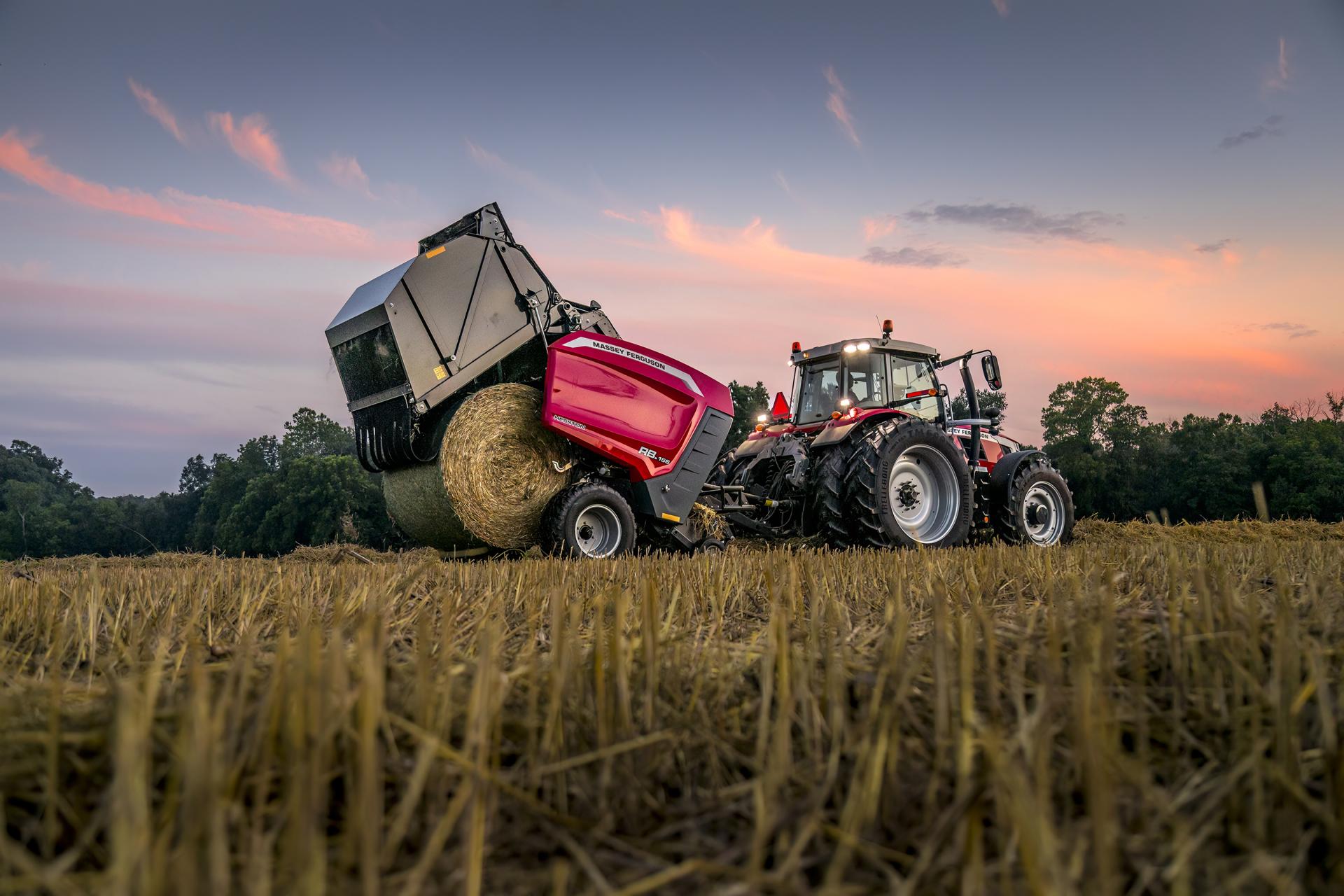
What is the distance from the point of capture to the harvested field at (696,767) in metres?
0.87

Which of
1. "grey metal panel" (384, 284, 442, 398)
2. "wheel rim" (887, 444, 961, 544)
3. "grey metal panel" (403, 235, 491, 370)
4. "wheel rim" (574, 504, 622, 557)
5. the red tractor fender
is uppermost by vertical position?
"grey metal panel" (403, 235, 491, 370)

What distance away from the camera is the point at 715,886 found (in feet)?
3.03

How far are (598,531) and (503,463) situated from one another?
3.17 feet

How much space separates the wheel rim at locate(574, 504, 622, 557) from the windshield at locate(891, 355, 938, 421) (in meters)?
3.75

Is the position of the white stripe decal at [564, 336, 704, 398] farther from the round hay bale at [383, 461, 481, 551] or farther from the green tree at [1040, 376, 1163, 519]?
the green tree at [1040, 376, 1163, 519]

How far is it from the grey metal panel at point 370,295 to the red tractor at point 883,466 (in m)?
3.39

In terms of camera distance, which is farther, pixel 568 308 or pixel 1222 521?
pixel 1222 521

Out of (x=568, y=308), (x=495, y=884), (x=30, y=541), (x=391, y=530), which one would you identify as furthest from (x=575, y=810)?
(x=30, y=541)

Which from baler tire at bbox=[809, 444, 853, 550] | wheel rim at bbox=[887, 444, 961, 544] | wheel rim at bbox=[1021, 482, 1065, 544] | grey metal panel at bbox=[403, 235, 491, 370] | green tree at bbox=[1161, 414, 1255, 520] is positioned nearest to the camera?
grey metal panel at bbox=[403, 235, 491, 370]

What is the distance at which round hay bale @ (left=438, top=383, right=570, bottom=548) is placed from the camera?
21.7 feet

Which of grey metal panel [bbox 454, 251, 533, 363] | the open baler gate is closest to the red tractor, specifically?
the open baler gate

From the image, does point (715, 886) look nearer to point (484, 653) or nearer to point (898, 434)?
point (484, 653)

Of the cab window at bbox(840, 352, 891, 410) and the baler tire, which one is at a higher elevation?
the cab window at bbox(840, 352, 891, 410)

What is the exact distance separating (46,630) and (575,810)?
2132 mm
